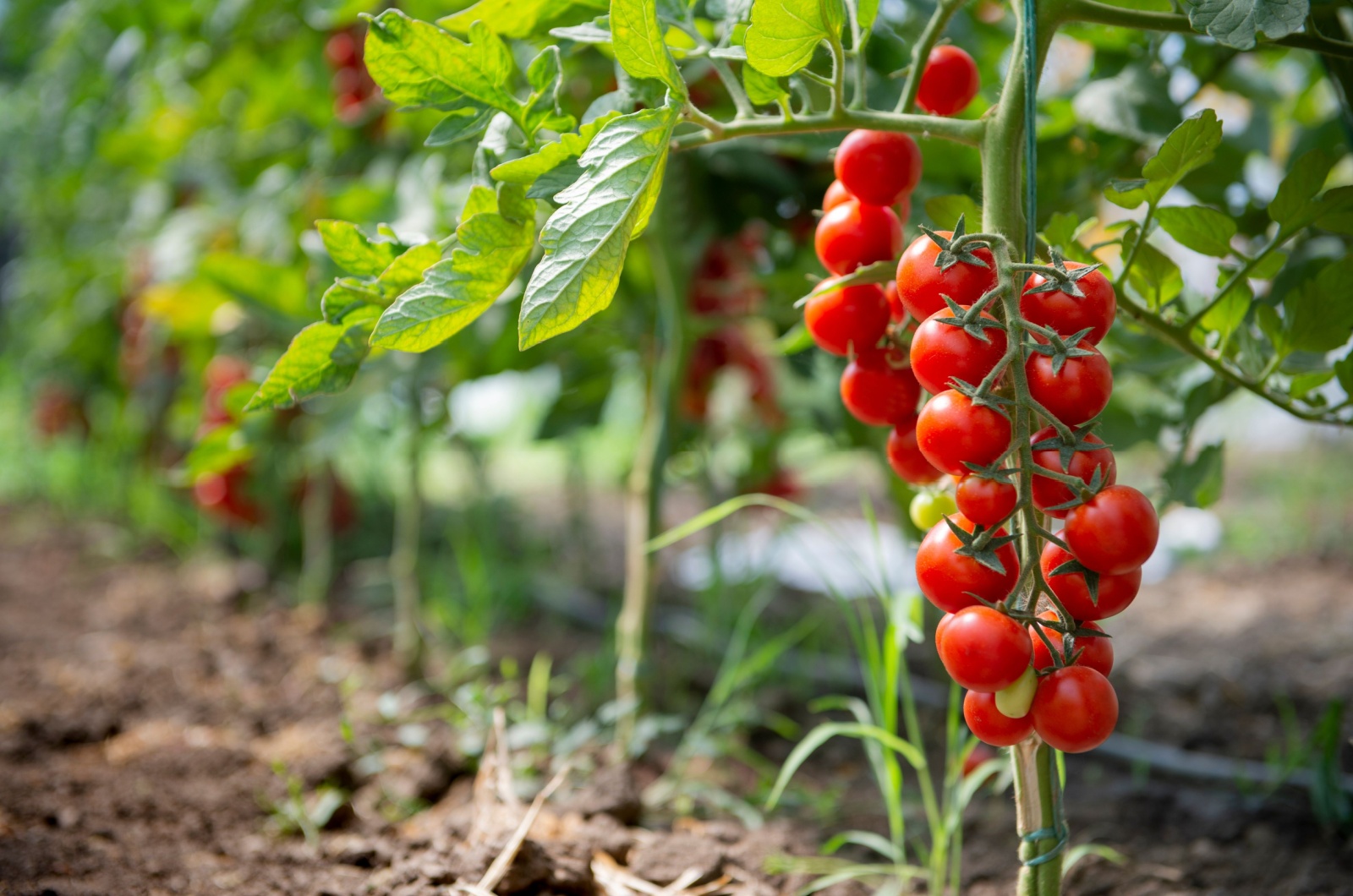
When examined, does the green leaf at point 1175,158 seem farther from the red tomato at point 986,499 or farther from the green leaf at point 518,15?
the green leaf at point 518,15

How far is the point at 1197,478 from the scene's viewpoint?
775 mm

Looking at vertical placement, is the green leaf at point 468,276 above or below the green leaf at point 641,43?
below

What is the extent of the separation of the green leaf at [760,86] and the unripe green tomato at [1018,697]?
365mm

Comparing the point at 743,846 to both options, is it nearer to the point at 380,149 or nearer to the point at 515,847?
the point at 515,847

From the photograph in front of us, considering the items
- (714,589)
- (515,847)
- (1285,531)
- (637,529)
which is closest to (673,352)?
(637,529)

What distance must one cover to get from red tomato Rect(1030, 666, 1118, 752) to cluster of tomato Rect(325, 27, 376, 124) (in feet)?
4.27

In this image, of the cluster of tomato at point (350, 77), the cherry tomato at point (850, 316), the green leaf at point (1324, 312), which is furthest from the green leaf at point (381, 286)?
the cluster of tomato at point (350, 77)

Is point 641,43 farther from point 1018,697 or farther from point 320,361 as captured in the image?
point 1018,697

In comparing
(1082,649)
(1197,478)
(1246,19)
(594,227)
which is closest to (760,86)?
(594,227)

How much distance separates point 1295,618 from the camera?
1.92 meters

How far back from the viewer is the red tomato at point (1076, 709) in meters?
0.47

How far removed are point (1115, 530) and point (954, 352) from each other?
118 mm

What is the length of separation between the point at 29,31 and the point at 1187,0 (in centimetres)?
223

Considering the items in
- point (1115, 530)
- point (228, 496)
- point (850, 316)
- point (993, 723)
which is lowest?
point (228, 496)
